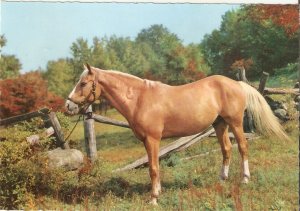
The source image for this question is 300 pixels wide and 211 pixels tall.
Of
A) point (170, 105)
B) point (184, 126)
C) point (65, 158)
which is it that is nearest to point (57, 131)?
point (65, 158)

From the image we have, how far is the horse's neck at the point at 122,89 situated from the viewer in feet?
21.1

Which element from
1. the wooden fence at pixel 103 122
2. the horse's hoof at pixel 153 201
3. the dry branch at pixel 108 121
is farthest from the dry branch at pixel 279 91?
the horse's hoof at pixel 153 201

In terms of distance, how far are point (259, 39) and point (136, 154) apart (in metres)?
2.23

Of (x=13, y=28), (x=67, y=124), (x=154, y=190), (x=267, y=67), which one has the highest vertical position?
(x=13, y=28)

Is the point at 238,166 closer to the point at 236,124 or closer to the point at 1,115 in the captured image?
the point at 236,124

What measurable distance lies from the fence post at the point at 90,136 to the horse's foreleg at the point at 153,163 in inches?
34.6

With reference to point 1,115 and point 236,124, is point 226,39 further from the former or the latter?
point 1,115

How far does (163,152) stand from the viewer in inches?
275

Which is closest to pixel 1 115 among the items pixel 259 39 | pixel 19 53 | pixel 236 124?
pixel 19 53

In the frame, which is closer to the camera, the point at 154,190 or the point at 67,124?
the point at 154,190

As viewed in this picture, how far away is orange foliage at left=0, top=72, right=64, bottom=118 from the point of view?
6695mm

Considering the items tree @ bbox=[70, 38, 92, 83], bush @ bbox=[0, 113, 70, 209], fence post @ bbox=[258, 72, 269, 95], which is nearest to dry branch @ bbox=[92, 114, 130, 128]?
tree @ bbox=[70, 38, 92, 83]

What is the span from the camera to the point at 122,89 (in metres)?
6.43

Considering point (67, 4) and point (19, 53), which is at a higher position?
point (67, 4)
